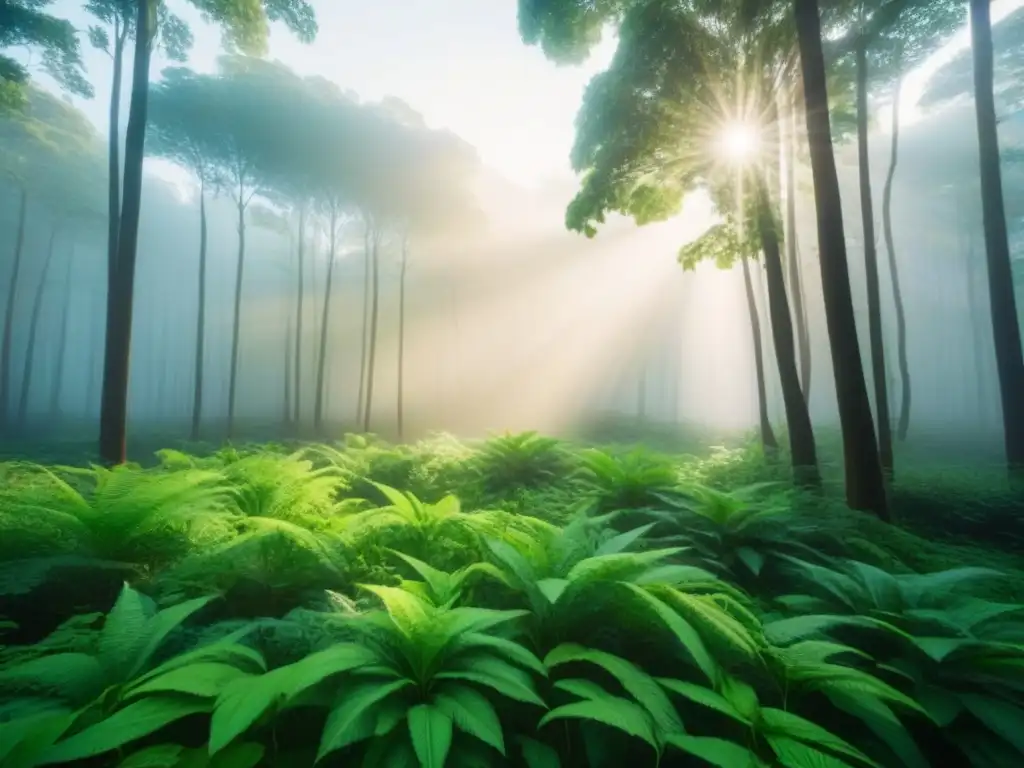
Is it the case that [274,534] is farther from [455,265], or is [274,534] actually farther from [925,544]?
[455,265]

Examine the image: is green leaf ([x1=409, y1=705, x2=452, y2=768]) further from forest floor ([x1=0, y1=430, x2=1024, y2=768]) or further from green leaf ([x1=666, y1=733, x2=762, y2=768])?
green leaf ([x1=666, y1=733, x2=762, y2=768])

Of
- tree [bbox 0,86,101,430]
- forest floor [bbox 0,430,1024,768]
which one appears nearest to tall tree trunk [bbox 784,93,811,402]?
forest floor [bbox 0,430,1024,768]

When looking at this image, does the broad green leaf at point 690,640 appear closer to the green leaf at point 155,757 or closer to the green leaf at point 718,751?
the green leaf at point 718,751

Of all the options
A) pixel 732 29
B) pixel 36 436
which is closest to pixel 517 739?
pixel 732 29

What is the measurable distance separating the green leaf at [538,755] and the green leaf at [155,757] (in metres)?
1.26

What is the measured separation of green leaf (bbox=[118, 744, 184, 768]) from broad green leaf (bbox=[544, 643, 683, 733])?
142 centimetres

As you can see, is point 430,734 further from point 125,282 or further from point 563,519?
point 125,282

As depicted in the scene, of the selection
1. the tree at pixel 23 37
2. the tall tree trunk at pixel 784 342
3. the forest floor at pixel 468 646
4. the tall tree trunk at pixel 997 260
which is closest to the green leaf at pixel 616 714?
the forest floor at pixel 468 646

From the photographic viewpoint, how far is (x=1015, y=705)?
2275 mm

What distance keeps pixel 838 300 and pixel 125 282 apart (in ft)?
35.1

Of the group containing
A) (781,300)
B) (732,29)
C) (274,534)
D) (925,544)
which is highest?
(732,29)

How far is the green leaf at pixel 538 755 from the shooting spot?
1912 mm

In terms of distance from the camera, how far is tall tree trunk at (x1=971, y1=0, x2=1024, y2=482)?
9445 mm

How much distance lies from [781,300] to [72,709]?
377 inches
